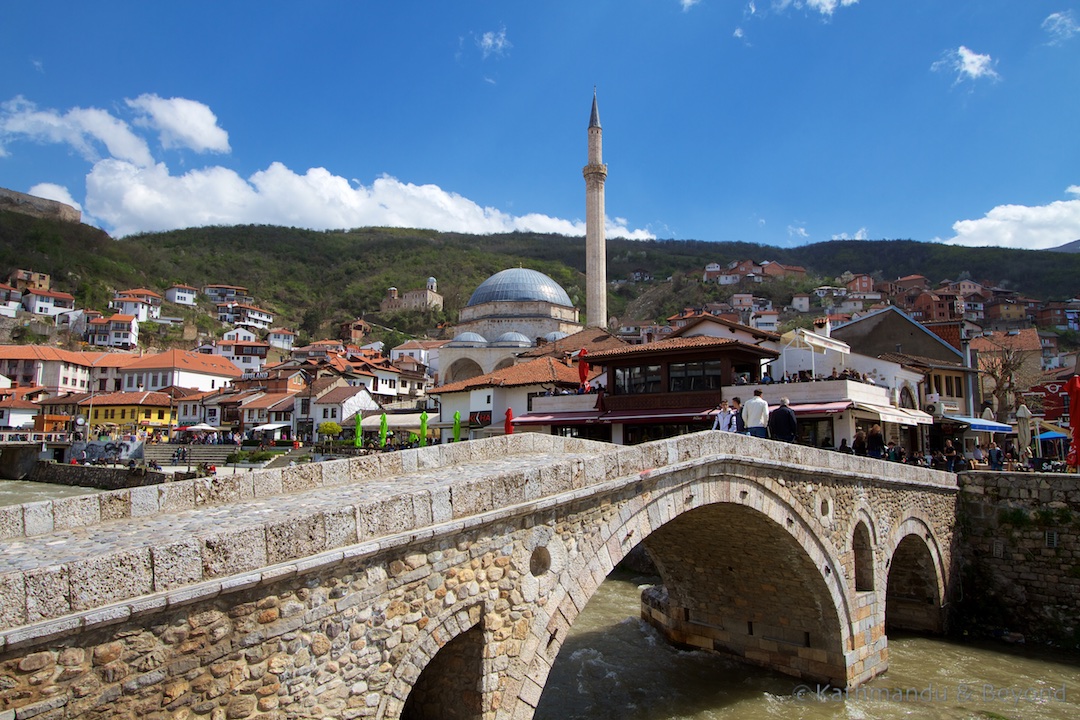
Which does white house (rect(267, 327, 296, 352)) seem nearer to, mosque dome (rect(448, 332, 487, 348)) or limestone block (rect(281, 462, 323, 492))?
mosque dome (rect(448, 332, 487, 348))

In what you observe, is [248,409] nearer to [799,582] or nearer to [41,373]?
[41,373]

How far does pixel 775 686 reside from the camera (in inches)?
431

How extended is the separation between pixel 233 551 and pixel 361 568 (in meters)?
0.92

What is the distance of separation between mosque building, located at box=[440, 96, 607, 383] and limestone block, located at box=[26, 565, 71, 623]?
39.3 m

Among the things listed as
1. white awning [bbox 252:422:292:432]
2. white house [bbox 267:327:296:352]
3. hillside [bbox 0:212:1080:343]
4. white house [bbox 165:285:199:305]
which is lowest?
white awning [bbox 252:422:292:432]

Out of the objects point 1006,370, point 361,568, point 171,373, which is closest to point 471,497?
point 361,568

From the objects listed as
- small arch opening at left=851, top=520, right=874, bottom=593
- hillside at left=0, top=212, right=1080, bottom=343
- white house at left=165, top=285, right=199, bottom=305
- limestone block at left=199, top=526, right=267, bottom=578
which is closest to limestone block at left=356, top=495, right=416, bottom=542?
limestone block at left=199, top=526, right=267, bottom=578

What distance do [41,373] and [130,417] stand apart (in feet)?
47.4

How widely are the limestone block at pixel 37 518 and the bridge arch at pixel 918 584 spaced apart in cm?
1390

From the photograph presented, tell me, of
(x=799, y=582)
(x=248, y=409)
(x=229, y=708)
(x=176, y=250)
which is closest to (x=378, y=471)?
(x=229, y=708)

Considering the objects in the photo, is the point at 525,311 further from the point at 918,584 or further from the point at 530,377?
the point at 918,584

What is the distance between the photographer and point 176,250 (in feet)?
335

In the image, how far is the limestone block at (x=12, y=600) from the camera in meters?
3.17

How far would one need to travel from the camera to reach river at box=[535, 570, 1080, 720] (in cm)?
1009
